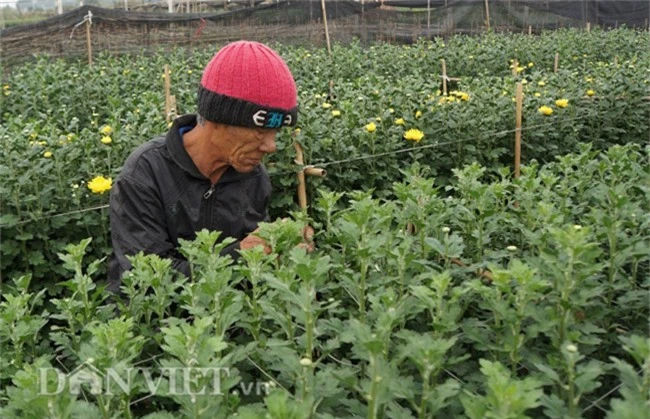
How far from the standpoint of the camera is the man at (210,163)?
2.71 metres

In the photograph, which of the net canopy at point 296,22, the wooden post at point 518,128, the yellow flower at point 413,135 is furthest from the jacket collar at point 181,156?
the net canopy at point 296,22

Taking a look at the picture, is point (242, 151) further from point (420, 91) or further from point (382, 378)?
point (420, 91)

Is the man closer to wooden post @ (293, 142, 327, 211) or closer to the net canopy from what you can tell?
wooden post @ (293, 142, 327, 211)

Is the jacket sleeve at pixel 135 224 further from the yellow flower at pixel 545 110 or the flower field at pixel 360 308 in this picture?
the yellow flower at pixel 545 110

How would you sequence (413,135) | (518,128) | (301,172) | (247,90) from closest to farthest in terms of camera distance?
1. (247,90)
2. (301,172)
3. (413,135)
4. (518,128)

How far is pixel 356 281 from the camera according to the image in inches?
74.5

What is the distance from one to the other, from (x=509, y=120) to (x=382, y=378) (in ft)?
14.7

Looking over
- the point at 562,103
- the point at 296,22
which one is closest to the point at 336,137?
the point at 562,103

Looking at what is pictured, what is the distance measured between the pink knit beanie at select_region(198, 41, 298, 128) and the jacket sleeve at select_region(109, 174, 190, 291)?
424 millimetres

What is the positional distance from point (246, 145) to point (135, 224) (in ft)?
1.78

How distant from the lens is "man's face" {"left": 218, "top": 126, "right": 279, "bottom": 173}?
109 inches

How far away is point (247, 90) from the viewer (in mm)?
2680

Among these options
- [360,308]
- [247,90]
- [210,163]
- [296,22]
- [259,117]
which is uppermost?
[296,22]

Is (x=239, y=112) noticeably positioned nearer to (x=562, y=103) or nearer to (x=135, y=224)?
(x=135, y=224)
